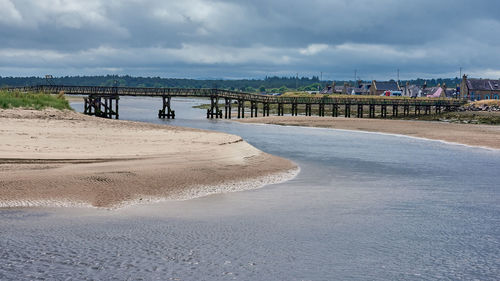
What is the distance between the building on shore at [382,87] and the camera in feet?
535

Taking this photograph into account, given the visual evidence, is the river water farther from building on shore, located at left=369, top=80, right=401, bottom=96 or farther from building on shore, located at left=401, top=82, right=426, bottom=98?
building on shore, located at left=401, top=82, right=426, bottom=98

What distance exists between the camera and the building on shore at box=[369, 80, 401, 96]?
163 m

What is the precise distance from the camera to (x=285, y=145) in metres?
35.3

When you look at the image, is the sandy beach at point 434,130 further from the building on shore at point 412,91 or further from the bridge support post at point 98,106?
the building on shore at point 412,91

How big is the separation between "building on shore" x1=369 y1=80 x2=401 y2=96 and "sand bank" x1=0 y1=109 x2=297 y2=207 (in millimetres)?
141632

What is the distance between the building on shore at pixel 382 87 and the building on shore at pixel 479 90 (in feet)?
108

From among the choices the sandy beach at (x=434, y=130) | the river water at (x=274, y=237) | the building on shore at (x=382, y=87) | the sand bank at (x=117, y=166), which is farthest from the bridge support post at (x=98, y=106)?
the building on shore at (x=382, y=87)

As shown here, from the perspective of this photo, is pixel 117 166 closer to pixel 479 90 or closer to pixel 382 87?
pixel 479 90

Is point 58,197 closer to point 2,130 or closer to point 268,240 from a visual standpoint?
point 268,240

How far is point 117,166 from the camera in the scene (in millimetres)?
17062

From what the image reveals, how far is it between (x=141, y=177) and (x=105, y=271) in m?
7.28

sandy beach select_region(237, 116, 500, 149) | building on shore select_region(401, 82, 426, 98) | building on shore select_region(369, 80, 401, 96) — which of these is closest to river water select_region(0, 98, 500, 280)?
sandy beach select_region(237, 116, 500, 149)

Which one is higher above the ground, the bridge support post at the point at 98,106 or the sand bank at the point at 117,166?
the bridge support post at the point at 98,106

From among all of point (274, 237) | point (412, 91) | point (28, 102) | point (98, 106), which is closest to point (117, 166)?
point (274, 237)
